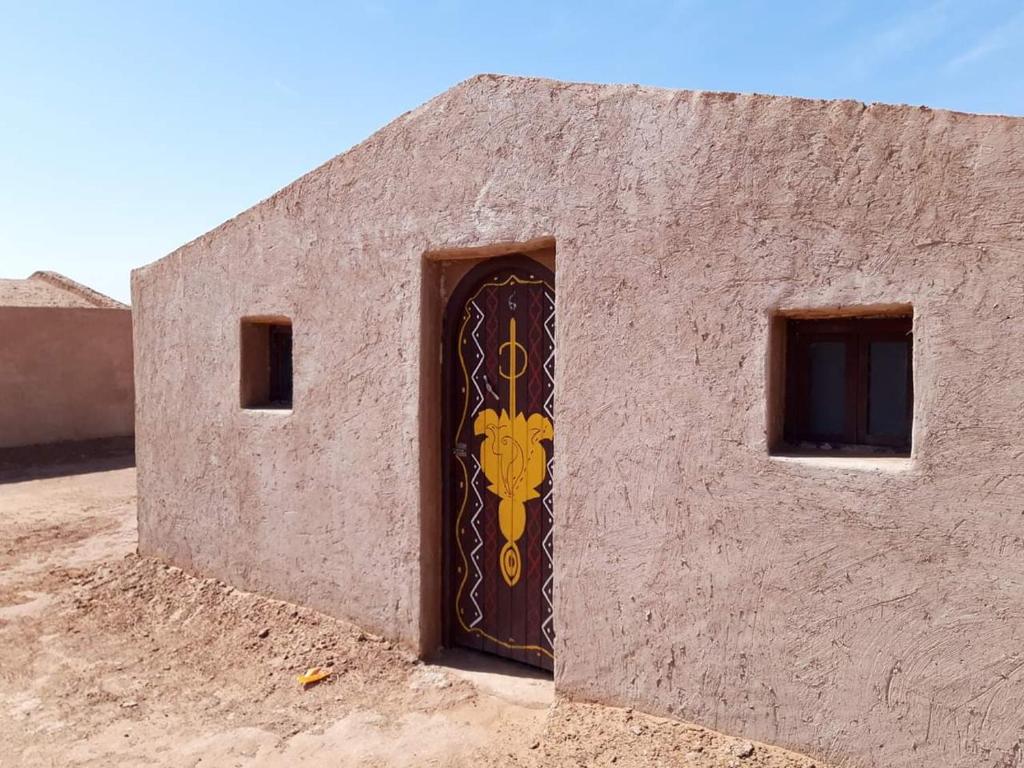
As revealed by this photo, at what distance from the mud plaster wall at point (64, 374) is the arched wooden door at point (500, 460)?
986cm

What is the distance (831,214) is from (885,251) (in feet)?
0.83

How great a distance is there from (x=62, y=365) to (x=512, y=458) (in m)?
10.5

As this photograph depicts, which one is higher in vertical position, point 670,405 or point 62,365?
point 62,365

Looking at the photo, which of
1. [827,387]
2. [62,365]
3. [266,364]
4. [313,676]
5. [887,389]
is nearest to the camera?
[887,389]

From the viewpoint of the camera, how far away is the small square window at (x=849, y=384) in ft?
10.9

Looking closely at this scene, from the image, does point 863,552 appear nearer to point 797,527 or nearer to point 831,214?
point 797,527

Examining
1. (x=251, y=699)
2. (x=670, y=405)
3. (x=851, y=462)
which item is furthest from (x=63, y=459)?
(x=851, y=462)

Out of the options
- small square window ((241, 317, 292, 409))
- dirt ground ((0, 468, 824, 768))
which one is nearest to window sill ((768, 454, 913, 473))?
dirt ground ((0, 468, 824, 768))

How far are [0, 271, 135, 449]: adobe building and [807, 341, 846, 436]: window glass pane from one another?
38.5ft

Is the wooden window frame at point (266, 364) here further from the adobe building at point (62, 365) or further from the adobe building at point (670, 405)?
the adobe building at point (62, 365)

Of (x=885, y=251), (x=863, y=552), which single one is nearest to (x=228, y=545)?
(x=863, y=552)

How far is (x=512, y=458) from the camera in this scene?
4461mm

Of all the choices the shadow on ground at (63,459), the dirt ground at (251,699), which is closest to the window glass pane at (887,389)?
the dirt ground at (251,699)

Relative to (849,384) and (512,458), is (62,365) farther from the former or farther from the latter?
(849,384)
